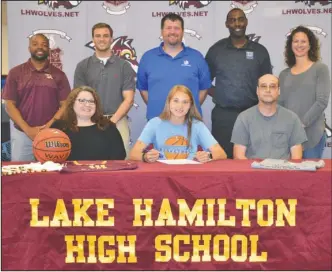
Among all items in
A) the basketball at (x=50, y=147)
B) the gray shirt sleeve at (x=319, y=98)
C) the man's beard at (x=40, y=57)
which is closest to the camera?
the basketball at (x=50, y=147)

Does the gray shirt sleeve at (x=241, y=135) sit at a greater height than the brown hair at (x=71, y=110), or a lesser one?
lesser

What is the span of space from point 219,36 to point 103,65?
5.75 feet

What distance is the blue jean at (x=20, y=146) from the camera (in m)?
6.16

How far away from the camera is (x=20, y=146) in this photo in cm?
627

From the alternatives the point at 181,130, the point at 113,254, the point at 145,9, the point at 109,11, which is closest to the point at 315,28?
the point at 145,9

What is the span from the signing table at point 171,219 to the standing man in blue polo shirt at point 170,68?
2313 millimetres

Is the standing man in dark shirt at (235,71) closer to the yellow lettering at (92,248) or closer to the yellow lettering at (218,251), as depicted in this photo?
the yellow lettering at (218,251)

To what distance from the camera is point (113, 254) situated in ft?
11.1

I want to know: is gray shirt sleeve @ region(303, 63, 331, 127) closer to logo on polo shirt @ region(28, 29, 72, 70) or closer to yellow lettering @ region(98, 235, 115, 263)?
yellow lettering @ region(98, 235, 115, 263)

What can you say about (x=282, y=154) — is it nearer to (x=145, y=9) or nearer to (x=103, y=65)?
(x=103, y=65)

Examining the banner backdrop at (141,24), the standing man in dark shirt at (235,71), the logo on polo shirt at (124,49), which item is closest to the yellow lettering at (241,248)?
the standing man in dark shirt at (235,71)

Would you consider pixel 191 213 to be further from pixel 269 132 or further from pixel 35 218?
pixel 269 132

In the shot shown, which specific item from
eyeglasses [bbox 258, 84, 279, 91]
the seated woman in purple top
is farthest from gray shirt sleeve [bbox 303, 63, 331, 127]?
eyeglasses [bbox 258, 84, 279, 91]

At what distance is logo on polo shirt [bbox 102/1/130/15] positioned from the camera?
6891 mm
